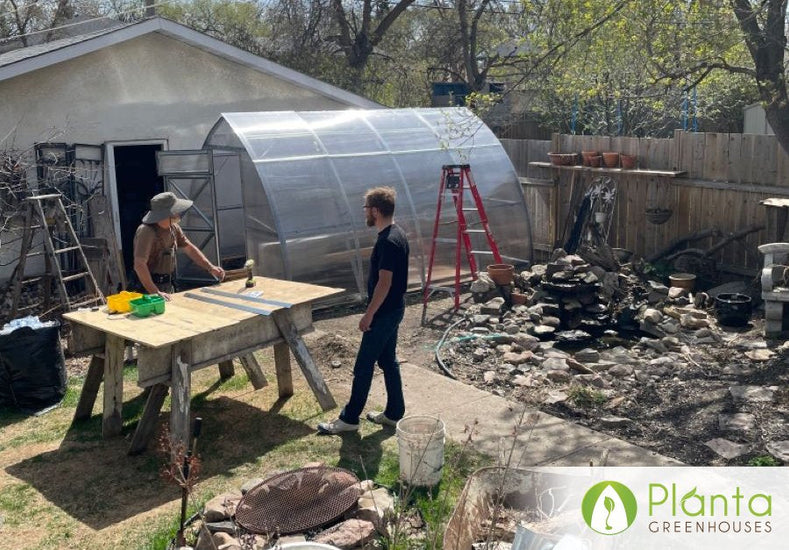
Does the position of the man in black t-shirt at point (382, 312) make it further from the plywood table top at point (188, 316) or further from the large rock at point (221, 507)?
the large rock at point (221, 507)

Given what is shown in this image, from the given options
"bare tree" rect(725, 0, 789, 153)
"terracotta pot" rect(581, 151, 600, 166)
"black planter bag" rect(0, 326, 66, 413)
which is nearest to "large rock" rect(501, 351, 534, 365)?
"bare tree" rect(725, 0, 789, 153)

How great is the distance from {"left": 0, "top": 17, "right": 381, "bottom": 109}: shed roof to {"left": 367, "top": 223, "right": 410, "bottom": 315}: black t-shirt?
7335 millimetres

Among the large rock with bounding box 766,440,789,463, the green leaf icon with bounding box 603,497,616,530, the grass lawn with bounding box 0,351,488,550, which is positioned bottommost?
the grass lawn with bounding box 0,351,488,550

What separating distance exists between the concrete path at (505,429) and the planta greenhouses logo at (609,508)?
0.68m

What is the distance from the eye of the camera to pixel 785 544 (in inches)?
171

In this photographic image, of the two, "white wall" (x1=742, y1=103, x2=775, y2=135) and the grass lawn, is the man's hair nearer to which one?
the grass lawn

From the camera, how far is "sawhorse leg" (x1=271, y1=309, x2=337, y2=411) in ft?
22.4

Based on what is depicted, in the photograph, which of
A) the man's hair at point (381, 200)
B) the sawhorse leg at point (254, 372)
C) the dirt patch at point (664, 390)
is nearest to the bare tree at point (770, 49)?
the dirt patch at point (664, 390)

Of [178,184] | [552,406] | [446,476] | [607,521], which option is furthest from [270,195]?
[607,521]

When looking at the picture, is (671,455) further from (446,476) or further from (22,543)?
(22,543)

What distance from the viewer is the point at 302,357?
6.92 m

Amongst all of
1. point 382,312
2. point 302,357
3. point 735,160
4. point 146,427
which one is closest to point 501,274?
point 735,160

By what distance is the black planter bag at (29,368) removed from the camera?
7.30 m

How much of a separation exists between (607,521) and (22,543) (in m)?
3.54
